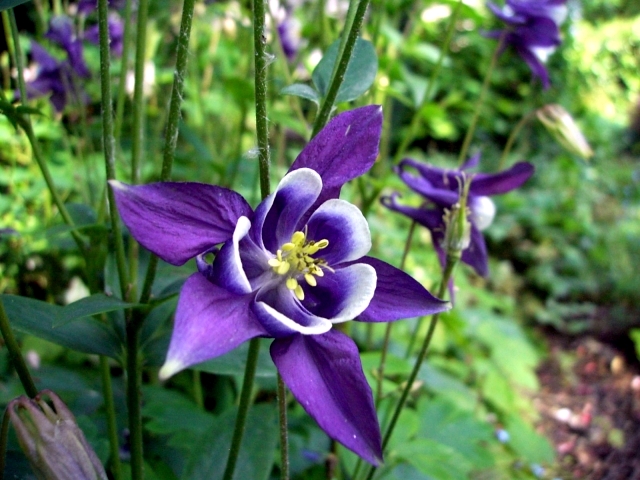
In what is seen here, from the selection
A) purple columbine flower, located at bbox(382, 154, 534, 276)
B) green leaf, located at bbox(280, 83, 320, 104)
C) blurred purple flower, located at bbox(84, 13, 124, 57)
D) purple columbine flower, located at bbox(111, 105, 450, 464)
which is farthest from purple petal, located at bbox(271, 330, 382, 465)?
blurred purple flower, located at bbox(84, 13, 124, 57)

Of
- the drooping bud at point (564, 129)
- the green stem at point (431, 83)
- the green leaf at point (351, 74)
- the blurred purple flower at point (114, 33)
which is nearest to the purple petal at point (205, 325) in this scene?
the green leaf at point (351, 74)

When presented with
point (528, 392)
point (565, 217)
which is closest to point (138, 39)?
point (528, 392)

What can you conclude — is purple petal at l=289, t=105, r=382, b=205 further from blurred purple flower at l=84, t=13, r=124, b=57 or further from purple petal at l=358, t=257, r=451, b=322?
blurred purple flower at l=84, t=13, r=124, b=57

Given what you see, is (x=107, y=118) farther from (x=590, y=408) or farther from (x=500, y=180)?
(x=590, y=408)

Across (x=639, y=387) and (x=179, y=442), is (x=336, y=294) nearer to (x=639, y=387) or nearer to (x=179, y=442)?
(x=179, y=442)

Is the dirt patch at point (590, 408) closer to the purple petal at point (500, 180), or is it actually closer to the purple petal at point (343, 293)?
the purple petal at point (500, 180)

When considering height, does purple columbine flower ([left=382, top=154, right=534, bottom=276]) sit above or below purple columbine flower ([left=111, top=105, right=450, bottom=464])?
below
